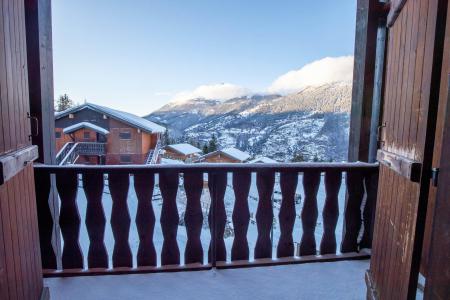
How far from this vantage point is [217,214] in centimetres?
200

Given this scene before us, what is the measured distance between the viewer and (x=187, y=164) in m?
1.96

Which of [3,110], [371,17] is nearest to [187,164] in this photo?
[3,110]

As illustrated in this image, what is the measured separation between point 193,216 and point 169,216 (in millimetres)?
173

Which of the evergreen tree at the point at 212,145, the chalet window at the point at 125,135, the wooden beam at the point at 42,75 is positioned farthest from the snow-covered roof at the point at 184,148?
the wooden beam at the point at 42,75

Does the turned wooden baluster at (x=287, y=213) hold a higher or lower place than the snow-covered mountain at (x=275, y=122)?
lower

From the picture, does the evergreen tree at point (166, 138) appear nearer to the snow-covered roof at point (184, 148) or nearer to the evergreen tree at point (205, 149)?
the snow-covered roof at point (184, 148)

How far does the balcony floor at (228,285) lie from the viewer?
68.2 inches

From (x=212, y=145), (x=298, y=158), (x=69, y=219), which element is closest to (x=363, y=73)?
(x=298, y=158)

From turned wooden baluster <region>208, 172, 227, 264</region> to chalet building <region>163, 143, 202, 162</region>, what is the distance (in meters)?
0.37

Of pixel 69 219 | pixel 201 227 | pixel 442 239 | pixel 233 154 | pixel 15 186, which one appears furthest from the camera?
pixel 233 154

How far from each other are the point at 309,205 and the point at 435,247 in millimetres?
1279

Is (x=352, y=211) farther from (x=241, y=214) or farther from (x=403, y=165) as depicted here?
(x=403, y=165)

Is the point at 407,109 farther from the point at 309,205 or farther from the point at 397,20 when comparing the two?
the point at 309,205

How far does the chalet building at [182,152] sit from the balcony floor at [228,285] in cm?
90
